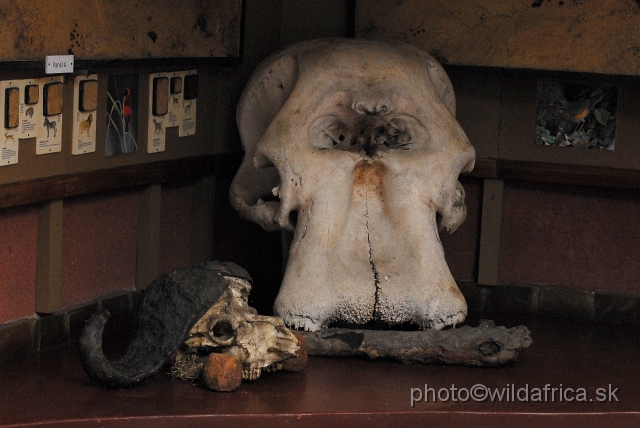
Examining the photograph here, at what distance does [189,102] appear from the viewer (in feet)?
22.8

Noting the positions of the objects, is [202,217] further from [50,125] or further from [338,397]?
[338,397]

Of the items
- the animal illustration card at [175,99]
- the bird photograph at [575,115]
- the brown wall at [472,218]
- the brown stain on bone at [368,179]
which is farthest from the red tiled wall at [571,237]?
the animal illustration card at [175,99]

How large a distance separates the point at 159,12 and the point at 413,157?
5.10 feet

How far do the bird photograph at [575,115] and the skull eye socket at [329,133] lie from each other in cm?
148

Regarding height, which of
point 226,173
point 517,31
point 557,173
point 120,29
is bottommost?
point 226,173

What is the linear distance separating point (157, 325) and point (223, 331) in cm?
29

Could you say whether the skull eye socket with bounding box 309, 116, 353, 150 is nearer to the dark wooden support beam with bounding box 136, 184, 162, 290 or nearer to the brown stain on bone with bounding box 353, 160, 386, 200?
the brown stain on bone with bounding box 353, 160, 386, 200

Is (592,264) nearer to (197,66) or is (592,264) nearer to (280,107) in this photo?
(280,107)

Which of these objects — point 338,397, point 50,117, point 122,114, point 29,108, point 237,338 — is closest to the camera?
point 338,397

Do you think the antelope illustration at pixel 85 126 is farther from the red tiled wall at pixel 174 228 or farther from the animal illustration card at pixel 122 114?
the red tiled wall at pixel 174 228

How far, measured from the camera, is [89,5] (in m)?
5.85

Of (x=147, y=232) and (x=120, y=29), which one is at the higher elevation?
(x=120, y=29)

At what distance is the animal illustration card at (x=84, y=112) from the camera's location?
5938mm

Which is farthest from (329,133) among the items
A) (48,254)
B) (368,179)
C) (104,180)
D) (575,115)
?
(575,115)
